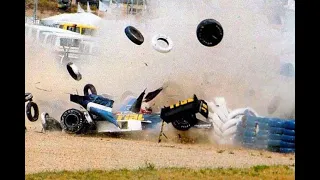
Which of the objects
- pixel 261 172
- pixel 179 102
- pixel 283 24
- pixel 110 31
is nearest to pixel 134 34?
pixel 110 31

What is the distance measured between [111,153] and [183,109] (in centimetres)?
71

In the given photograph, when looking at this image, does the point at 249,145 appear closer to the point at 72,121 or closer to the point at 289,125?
the point at 289,125

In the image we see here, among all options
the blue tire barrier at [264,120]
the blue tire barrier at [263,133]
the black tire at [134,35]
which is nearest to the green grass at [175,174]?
the blue tire barrier at [263,133]

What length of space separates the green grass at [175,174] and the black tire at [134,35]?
41.1 inches

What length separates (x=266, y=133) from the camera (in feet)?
13.6

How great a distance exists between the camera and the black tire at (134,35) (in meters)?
4.08

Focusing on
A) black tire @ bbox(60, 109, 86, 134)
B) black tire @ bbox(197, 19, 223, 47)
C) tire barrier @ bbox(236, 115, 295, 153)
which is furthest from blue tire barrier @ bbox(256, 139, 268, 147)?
black tire @ bbox(60, 109, 86, 134)

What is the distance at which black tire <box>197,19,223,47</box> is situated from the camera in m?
4.11

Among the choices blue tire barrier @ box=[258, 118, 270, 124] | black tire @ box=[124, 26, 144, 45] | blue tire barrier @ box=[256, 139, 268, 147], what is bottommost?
blue tire barrier @ box=[256, 139, 268, 147]

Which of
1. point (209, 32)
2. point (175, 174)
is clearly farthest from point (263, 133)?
point (209, 32)

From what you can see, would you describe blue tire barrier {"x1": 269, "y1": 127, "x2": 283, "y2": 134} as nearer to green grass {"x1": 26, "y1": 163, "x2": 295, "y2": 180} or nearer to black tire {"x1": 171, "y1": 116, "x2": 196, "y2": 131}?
green grass {"x1": 26, "y1": 163, "x2": 295, "y2": 180}

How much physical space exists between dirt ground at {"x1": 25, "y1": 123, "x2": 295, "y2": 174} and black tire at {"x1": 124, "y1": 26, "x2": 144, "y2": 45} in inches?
31.7

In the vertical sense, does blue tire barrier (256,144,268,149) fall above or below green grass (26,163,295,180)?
above

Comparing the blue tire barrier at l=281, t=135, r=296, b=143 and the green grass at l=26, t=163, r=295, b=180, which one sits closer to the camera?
the green grass at l=26, t=163, r=295, b=180
